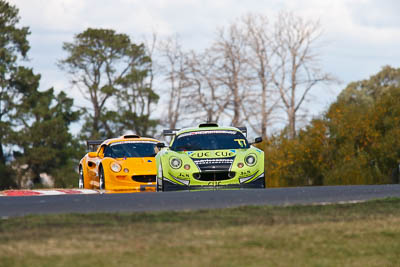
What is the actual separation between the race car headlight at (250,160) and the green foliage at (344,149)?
22.5 meters

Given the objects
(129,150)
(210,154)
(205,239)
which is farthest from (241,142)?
(205,239)

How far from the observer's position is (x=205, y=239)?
8992mm

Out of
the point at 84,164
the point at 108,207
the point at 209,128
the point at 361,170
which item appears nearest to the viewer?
the point at 108,207

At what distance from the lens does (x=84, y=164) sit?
23.4m

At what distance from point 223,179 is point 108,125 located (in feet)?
145

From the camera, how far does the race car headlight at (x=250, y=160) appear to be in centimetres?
1800

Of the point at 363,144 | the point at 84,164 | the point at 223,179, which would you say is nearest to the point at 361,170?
the point at 363,144

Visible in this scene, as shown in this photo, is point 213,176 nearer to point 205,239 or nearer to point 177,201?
point 177,201

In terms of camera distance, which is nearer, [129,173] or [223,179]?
[223,179]

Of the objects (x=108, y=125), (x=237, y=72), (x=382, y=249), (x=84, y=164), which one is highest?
(x=237, y=72)

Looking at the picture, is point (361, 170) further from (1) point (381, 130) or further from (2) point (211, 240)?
(2) point (211, 240)

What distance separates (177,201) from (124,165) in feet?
24.0

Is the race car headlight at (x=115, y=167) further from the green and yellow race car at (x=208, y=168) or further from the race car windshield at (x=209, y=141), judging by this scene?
the green and yellow race car at (x=208, y=168)

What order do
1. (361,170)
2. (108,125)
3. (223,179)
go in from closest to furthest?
1. (223,179)
2. (361,170)
3. (108,125)
